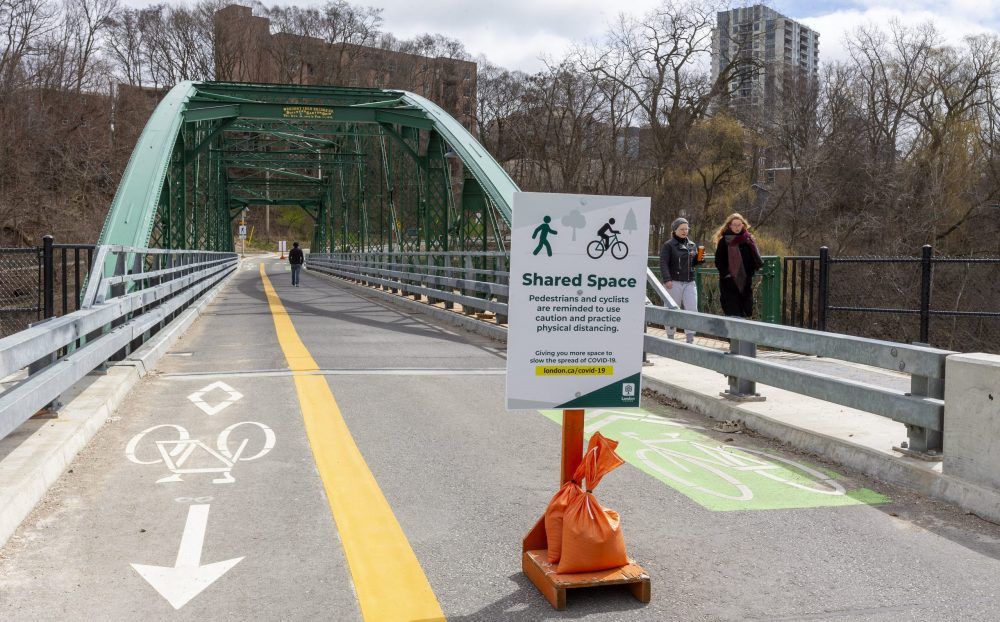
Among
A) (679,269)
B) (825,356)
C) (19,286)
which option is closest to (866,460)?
(825,356)

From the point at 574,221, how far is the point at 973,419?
254cm

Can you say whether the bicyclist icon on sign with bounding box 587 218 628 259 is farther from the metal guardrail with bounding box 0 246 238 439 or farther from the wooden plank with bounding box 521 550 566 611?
the metal guardrail with bounding box 0 246 238 439

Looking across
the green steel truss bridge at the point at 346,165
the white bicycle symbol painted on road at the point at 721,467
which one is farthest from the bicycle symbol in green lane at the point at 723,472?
the green steel truss bridge at the point at 346,165

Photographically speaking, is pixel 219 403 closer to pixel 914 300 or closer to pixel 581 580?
pixel 581 580

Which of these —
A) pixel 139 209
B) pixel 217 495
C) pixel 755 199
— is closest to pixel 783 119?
pixel 755 199

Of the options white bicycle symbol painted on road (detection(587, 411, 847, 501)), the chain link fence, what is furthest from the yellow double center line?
the chain link fence

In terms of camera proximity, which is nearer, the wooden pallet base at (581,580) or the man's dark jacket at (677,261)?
the wooden pallet base at (581,580)

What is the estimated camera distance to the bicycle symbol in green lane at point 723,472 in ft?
16.4

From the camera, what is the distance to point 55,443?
5.39 meters

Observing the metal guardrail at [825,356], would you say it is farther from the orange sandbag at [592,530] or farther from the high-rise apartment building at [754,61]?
the high-rise apartment building at [754,61]

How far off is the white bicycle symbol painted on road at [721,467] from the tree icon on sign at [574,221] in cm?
205

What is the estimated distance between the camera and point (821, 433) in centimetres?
609

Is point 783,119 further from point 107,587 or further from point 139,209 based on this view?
point 107,587

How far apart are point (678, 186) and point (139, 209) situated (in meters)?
28.4
